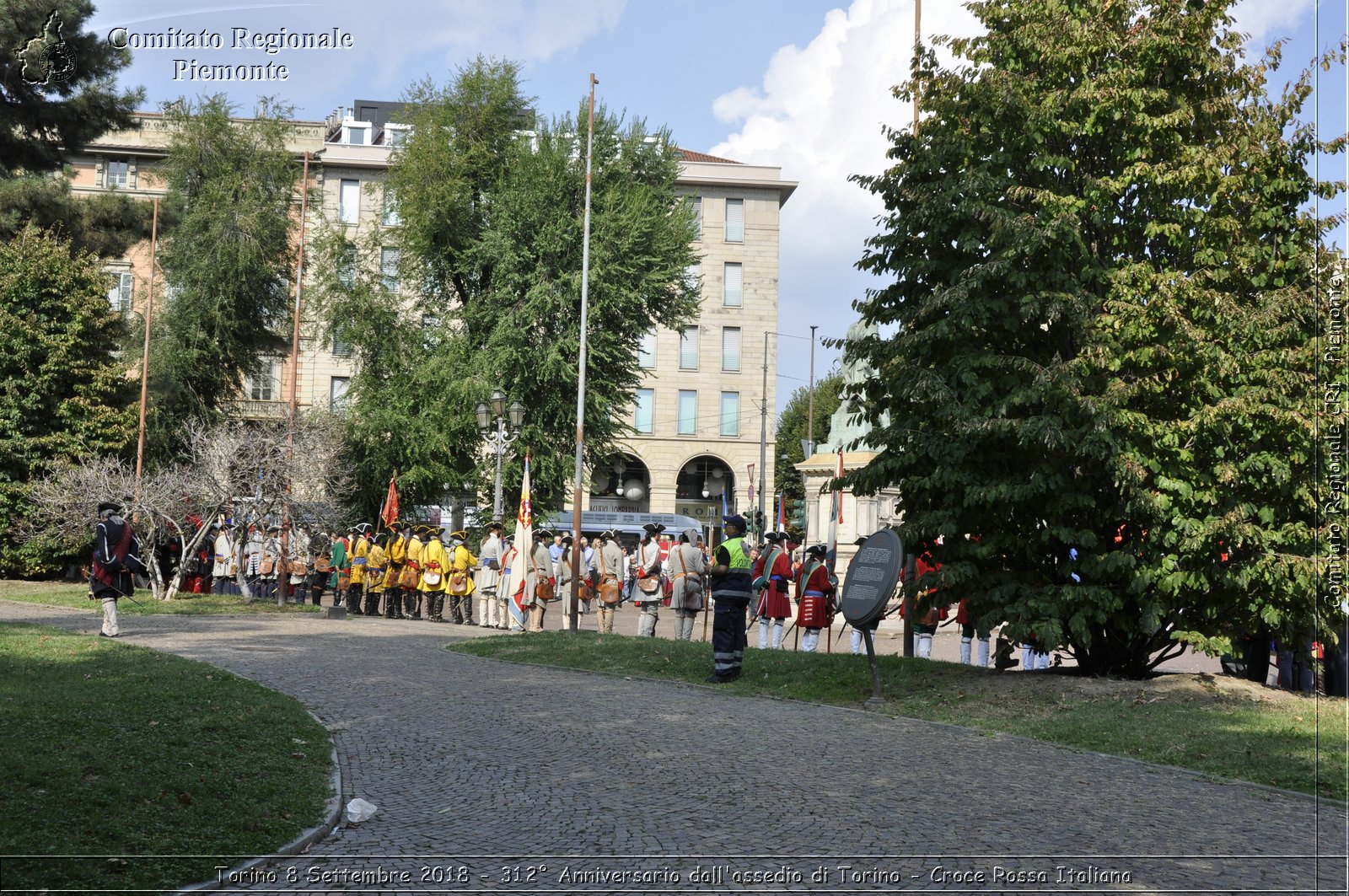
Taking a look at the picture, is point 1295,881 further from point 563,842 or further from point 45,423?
point 45,423

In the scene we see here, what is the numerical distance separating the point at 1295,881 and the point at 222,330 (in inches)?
1560

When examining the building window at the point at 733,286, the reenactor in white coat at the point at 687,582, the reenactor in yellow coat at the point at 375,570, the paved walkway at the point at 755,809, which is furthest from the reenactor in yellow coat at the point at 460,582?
the building window at the point at 733,286

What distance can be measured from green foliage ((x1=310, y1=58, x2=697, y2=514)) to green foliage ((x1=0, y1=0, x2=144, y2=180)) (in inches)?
702

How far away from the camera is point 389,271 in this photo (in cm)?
4262

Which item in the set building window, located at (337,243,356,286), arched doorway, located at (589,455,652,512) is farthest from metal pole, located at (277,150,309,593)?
arched doorway, located at (589,455,652,512)

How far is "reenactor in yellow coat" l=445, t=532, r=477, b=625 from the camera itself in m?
25.2

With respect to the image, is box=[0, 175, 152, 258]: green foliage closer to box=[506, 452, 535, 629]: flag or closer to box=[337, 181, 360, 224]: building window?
box=[506, 452, 535, 629]: flag

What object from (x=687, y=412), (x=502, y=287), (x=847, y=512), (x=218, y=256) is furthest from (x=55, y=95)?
(x=687, y=412)

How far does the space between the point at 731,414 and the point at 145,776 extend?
62.5 metres

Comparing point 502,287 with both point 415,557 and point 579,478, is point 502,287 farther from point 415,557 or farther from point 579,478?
point 415,557

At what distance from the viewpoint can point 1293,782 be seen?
29.1 ft

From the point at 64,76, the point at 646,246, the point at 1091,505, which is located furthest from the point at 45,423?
the point at 1091,505

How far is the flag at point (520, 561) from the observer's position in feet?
72.7

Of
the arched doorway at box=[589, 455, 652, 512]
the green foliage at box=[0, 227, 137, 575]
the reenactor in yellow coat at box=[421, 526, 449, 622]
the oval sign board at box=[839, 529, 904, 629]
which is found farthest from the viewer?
the arched doorway at box=[589, 455, 652, 512]
